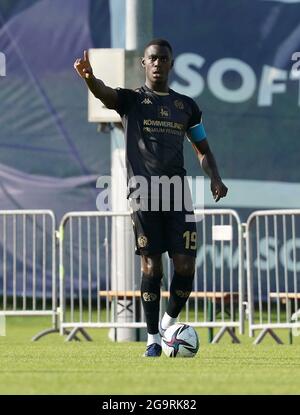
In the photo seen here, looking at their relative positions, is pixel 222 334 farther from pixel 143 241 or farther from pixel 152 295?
pixel 143 241

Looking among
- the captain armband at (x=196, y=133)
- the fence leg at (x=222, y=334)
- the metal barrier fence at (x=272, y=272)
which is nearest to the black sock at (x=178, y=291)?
the captain armband at (x=196, y=133)

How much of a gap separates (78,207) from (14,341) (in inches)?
194

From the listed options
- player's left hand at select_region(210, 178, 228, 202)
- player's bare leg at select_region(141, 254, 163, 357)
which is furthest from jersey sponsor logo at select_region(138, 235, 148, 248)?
player's left hand at select_region(210, 178, 228, 202)

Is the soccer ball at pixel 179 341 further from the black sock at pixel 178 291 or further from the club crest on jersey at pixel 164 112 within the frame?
the club crest on jersey at pixel 164 112

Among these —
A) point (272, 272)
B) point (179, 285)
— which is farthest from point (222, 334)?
point (179, 285)

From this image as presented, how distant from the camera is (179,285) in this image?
30.9 feet

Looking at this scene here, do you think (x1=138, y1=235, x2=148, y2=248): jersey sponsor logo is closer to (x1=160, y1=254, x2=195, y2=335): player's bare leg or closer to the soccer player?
the soccer player

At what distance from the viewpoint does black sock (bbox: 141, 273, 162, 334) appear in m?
9.34

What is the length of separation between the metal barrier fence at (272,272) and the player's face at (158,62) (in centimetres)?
345

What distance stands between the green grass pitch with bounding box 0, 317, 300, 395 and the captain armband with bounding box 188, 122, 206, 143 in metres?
1.64

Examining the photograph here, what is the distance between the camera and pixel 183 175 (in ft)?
30.5

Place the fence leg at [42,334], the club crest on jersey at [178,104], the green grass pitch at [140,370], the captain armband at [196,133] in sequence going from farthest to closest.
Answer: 1. the fence leg at [42,334]
2. the captain armband at [196,133]
3. the club crest on jersey at [178,104]
4. the green grass pitch at [140,370]

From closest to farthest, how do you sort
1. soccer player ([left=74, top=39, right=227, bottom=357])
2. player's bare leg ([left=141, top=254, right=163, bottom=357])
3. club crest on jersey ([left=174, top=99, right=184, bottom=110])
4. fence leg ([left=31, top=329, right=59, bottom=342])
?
1. soccer player ([left=74, top=39, right=227, bottom=357])
2. player's bare leg ([left=141, top=254, right=163, bottom=357])
3. club crest on jersey ([left=174, top=99, right=184, bottom=110])
4. fence leg ([left=31, top=329, right=59, bottom=342])

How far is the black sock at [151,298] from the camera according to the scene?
9336mm
